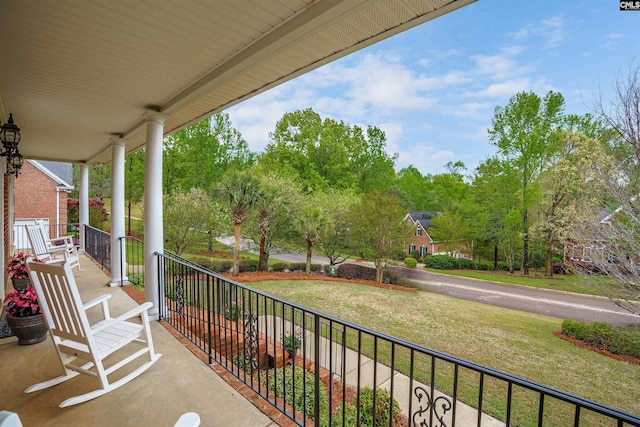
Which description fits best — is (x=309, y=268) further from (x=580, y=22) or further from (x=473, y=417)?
(x=580, y=22)

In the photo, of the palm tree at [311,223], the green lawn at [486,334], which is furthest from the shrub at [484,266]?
the palm tree at [311,223]

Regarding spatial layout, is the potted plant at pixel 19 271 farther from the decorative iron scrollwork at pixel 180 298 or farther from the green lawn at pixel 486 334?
the green lawn at pixel 486 334

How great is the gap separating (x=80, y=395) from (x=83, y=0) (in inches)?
103

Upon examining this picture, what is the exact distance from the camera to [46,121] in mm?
4430

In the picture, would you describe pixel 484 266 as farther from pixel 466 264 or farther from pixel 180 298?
pixel 180 298

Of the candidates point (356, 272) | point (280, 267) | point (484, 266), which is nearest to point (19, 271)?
point (280, 267)

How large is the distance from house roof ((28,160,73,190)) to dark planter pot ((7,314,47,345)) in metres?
12.6

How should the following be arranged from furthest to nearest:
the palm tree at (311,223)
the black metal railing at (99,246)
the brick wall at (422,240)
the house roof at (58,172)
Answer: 1. the brick wall at (422,240)
2. the palm tree at (311,223)
3. the house roof at (58,172)
4. the black metal railing at (99,246)

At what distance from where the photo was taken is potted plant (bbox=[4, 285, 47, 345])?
2980 mm

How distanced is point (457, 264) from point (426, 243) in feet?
10.9

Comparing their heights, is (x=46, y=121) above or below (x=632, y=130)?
below

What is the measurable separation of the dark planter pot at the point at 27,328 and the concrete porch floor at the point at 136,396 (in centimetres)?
10

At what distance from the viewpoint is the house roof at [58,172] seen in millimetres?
13356

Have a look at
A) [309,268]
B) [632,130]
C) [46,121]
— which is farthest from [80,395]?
[309,268]
